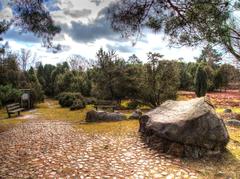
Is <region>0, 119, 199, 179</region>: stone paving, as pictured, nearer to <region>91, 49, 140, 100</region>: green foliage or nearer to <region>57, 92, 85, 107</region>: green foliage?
<region>91, 49, 140, 100</region>: green foliage

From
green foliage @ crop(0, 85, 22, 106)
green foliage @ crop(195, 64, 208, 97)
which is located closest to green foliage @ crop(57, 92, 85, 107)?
green foliage @ crop(0, 85, 22, 106)

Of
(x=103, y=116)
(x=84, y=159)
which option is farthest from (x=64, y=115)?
(x=84, y=159)

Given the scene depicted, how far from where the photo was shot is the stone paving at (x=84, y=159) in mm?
5172

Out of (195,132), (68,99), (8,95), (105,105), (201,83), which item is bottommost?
(105,105)

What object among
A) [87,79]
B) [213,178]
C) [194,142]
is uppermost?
[87,79]

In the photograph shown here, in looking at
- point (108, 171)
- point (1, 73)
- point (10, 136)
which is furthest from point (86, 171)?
point (1, 73)

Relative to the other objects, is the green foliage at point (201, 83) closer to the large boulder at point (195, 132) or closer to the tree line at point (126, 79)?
the tree line at point (126, 79)

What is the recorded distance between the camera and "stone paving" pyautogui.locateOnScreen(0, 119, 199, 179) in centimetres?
517

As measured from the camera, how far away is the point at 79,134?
9.01m

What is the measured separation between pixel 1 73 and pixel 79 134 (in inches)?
935

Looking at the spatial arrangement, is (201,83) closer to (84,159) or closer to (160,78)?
(160,78)

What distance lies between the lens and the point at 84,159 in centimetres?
607

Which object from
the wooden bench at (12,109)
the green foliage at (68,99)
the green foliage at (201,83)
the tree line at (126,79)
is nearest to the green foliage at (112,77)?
the tree line at (126,79)

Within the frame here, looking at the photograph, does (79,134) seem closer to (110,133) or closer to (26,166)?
(110,133)
